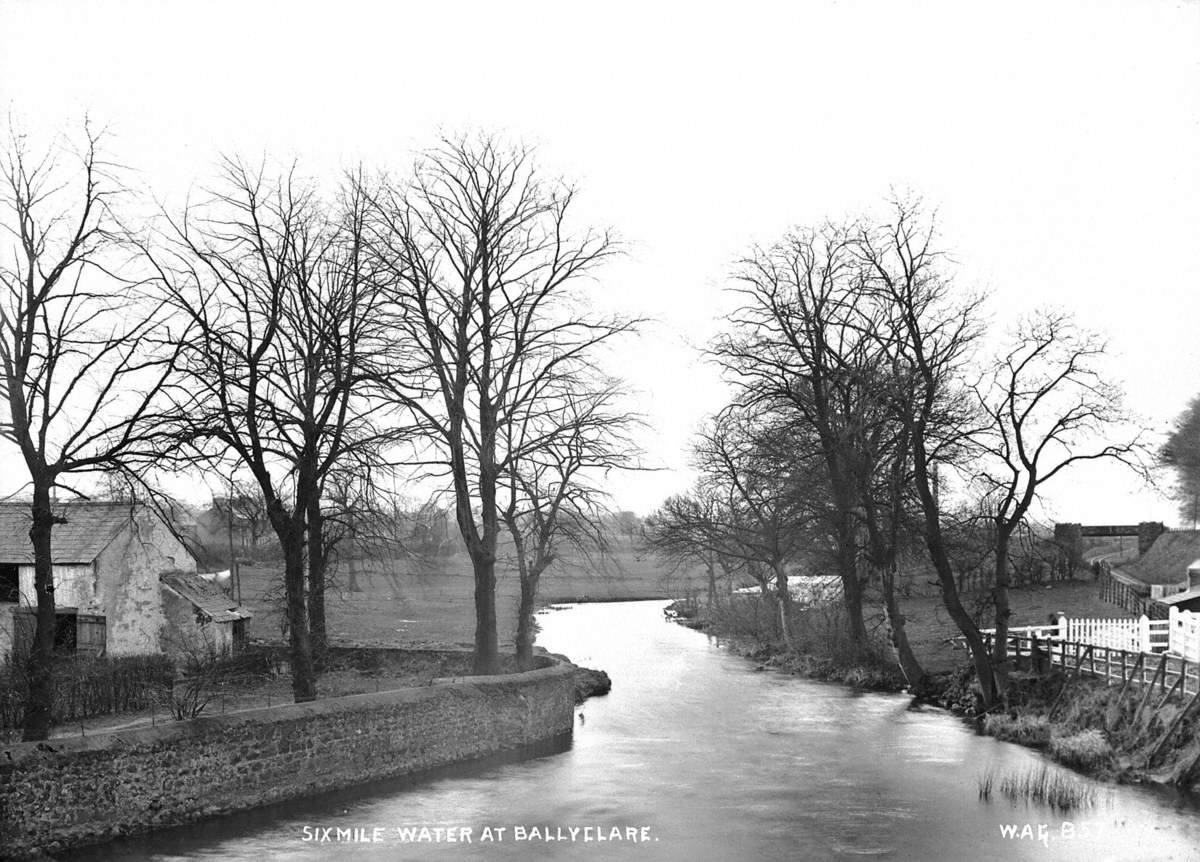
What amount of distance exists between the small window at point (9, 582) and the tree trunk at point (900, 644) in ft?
81.6

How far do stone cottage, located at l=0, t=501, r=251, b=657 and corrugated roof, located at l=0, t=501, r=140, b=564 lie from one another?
3cm

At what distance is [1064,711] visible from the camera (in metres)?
24.5

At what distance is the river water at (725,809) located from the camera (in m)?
14.8

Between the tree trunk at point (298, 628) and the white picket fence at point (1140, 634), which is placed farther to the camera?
the white picket fence at point (1140, 634)

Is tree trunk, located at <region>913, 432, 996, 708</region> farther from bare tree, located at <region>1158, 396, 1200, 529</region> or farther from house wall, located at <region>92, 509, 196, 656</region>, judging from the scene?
house wall, located at <region>92, 509, 196, 656</region>

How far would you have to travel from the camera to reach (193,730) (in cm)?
1542

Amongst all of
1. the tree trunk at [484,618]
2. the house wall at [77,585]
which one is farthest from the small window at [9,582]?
the tree trunk at [484,618]

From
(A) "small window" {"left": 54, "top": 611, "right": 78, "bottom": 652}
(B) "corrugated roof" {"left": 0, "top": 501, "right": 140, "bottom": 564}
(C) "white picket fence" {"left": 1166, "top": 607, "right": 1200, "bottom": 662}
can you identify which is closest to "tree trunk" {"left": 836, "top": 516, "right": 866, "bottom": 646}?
(C) "white picket fence" {"left": 1166, "top": 607, "right": 1200, "bottom": 662}

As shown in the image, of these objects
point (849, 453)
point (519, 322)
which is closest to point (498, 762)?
point (519, 322)

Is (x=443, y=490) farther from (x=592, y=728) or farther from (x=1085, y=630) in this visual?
(x=1085, y=630)

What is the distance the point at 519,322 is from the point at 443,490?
4596 mm

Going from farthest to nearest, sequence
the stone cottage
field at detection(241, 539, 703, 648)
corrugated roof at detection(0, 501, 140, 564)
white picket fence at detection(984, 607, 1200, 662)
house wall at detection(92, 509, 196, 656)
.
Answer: field at detection(241, 539, 703, 648) → house wall at detection(92, 509, 196, 656) → the stone cottage → corrugated roof at detection(0, 501, 140, 564) → white picket fence at detection(984, 607, 1200, 662)

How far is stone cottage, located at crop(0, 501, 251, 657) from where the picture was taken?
32.6 metres

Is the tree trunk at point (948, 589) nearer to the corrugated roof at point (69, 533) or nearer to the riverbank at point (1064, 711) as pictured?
the riverbank at point (1064, 711)
